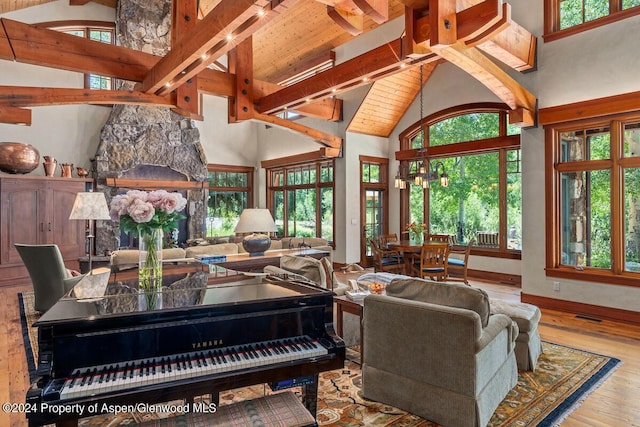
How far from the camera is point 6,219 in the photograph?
7133 millimetres

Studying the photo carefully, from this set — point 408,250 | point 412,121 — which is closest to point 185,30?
point 408,250

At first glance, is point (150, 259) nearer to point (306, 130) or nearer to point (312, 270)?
point (312, 270)

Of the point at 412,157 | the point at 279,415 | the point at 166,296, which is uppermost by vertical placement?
the point at 412,157

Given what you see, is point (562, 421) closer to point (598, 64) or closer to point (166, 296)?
point (166, 296)

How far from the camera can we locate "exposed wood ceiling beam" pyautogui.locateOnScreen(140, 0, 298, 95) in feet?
10.4

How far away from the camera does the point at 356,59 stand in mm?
5152

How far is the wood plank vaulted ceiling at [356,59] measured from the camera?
3.32m

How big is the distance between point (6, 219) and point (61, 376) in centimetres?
762

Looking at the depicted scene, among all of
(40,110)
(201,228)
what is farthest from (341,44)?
(40,110)

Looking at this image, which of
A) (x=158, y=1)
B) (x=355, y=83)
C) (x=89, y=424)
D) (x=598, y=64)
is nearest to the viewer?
(x=89, y=424)

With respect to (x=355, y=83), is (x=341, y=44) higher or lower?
higher

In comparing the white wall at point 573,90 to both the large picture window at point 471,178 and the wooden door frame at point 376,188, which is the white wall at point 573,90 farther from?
the wooden door frame at point 376,188

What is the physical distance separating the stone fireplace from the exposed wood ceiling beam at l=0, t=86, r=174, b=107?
12.5ft

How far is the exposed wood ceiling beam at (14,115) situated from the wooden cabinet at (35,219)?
6.37 feet
